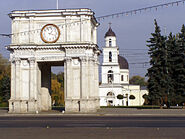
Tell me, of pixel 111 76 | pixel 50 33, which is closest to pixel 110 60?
pixel 111 76

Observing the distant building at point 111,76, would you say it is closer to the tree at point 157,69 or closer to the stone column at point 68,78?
the tree at point 157,69

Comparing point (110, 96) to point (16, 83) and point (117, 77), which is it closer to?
point (117, 77)

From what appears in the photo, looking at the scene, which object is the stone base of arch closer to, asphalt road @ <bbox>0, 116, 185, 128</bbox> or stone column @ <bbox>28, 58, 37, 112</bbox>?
stone column @ <bbox>28, 58, 37, 112</bbox>

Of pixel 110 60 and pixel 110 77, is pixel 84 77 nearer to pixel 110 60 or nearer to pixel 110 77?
pixel 110 60

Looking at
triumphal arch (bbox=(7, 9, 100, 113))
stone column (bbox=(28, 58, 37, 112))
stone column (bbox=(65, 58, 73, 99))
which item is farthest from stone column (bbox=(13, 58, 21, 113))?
stone column (bbox=(65, 58, 73, 99))

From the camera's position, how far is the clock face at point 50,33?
4634cm

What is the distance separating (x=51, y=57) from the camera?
46.1m

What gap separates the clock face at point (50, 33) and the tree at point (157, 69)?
16.3m

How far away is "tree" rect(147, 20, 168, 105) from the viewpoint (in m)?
55.0

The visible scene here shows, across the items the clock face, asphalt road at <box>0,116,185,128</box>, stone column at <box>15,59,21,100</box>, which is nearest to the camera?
asphalt road at <box>0,116,185,128</box>

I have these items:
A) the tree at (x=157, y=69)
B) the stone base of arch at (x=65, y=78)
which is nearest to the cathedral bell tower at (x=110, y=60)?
the tree at (x=157, y=69)

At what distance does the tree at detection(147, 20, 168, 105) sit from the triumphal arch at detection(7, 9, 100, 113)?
40.8 ft

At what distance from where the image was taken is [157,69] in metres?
55.7

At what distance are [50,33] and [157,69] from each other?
17.8 metres
